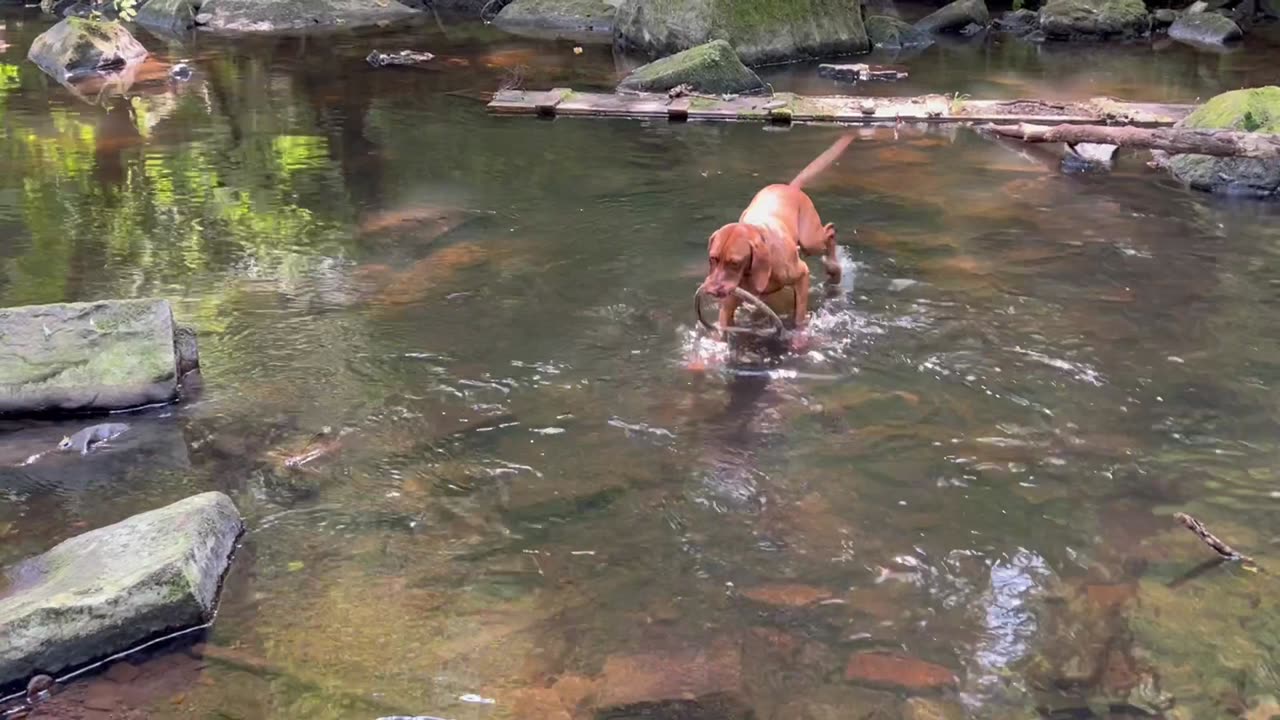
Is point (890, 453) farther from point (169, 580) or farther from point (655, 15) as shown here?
point (655, 15)

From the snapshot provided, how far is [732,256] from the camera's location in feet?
20.3

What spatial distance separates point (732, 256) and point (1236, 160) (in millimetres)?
5957

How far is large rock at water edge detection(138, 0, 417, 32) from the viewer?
23812 mm

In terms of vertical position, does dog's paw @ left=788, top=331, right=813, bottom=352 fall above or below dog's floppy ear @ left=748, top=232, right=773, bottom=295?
below

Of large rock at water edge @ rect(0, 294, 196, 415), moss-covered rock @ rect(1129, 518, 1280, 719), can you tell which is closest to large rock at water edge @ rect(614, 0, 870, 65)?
large rock at water edge @ rect(0, 294, 196, 415)

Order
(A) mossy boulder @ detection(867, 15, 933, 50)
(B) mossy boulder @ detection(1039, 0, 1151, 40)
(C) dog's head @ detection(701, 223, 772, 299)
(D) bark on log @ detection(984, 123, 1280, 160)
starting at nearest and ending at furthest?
(C) dog's head @ detection(701, 223, 772, 299) → (D) bark on log @ detection(984, 123, 1280, 160) → (A) mossy boulder @ detection(867, 15, 933, 50) → (B) mossy boulder @ detection(1039, 0, 1151, 40)

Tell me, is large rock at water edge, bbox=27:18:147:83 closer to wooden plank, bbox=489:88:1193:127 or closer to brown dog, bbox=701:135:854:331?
wooden plank, bbox=489:88:1193:127

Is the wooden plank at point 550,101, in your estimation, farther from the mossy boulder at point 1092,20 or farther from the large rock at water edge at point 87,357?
the mossy boulder at point 1092,20

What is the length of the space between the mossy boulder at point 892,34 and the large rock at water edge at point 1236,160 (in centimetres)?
948

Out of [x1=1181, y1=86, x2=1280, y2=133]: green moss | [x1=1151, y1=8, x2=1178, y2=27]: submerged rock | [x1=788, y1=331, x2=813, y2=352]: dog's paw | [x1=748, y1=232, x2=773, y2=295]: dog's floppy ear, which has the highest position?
[x1=748, y1=232, x2=773, y2=295]: dog's floppy ear

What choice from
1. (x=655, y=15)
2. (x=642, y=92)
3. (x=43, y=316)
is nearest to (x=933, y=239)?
(x=43, y=316)

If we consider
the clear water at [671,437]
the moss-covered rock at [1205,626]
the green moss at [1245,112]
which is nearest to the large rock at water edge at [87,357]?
the clear water at [671,437]

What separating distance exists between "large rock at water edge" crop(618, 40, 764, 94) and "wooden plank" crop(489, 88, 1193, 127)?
70 cm

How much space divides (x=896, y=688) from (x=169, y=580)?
8.40 feet
